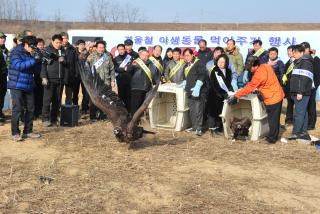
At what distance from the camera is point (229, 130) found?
27.3 ft

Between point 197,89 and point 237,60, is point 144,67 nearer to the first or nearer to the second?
point 197,89

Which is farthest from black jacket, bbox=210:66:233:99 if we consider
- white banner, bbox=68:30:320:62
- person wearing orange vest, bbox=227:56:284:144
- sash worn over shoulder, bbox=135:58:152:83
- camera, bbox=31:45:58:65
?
white banner, bbox=68:30:320:62

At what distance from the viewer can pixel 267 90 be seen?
778cm

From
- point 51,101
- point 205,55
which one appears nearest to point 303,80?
point 205,55

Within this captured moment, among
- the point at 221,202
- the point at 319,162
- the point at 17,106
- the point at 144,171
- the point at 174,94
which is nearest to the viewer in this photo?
the point at 221,202

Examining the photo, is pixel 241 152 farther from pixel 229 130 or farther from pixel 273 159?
pixel 229 130

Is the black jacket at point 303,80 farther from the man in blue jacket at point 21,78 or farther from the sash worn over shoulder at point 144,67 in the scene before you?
the man in blue jacket at point 21,78

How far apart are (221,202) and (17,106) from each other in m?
4.21

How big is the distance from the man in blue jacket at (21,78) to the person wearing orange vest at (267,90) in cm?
357

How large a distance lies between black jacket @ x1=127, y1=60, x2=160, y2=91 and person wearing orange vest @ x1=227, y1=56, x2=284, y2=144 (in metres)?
1.86

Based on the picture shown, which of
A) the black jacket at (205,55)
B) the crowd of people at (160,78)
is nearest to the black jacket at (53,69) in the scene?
the crowd of people at (160,78)

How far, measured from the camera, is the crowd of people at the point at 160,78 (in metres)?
7.64

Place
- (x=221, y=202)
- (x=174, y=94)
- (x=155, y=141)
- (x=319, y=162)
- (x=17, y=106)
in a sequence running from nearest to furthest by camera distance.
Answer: (x=221, y=202) < (x=319, y=162) < (x=17, y=106) < (x=155, y=141) < (x=174, y=94)

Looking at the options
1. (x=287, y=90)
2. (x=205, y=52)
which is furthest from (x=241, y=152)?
(x=205, y=52)
